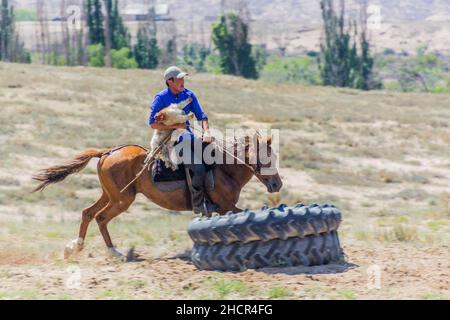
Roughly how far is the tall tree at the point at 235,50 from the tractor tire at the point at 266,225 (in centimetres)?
7628

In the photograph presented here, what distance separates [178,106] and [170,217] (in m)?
8.80

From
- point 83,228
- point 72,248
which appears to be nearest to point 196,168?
point 83,228

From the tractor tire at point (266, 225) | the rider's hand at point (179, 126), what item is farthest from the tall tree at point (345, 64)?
the tractor tire at point (266, 225)

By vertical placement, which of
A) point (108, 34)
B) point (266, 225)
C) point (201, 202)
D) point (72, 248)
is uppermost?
point (266, 225)

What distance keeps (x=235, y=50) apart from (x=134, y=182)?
76.2 meters

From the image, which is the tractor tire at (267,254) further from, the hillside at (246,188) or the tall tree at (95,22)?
the tall tree at (95,22)

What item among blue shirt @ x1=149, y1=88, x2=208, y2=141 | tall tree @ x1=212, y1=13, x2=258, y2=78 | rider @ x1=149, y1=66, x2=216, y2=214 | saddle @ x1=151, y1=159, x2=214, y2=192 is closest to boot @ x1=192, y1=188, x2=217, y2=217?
rider @ x1=149, y1=66, x2=216, y2=214

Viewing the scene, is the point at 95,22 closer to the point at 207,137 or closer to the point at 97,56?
the point at 97,56

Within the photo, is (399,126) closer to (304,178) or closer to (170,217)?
(304,178)

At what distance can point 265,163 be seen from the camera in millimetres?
10773

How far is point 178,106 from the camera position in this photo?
35.7 feet

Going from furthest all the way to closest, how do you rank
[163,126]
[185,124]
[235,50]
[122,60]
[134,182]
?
[235,50] → [122,60] → [134,182] → [185,124] → [163,126]

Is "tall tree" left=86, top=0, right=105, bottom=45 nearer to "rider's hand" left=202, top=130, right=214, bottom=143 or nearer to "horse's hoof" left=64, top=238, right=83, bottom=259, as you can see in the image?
"horse's hoof" left=64, top=238, right=83, bottom=259

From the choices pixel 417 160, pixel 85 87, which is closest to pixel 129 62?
pixel 85 87
